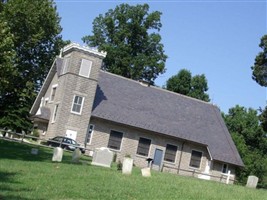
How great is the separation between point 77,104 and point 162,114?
32.7 ft

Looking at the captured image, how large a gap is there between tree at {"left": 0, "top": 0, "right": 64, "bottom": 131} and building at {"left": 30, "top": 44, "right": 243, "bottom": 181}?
3.29 meters

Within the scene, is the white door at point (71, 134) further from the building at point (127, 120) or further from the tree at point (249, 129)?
the tree at point (249, 129)

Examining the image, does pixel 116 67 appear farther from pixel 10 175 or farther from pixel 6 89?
pixel 10 175

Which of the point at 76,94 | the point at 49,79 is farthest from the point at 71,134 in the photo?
the point at 49,79

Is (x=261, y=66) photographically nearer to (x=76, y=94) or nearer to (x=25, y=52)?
(x=76, y=94)

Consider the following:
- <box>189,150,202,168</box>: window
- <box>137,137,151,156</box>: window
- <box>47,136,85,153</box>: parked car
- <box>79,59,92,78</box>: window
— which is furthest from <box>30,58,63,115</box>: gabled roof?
<box>189,150,202,168</box>: window

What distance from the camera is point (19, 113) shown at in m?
46.7

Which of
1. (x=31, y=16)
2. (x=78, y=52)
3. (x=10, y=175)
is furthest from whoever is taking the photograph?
(x=31, y=16)

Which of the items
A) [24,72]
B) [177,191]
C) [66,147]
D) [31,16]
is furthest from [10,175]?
[24,72]

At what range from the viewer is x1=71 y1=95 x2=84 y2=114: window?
161 feet

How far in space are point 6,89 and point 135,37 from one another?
31.3 meters

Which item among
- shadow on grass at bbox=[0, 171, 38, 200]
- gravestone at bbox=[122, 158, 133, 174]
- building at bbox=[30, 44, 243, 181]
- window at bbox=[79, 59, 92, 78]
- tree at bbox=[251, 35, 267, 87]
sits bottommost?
shadow on grass at bbox=[0, 171, 38, 200]

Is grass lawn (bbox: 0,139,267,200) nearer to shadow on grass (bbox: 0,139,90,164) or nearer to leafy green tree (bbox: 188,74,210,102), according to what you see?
shadow on grass (bbox: 0,139,90,164)

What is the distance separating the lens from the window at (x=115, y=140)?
165 ft
